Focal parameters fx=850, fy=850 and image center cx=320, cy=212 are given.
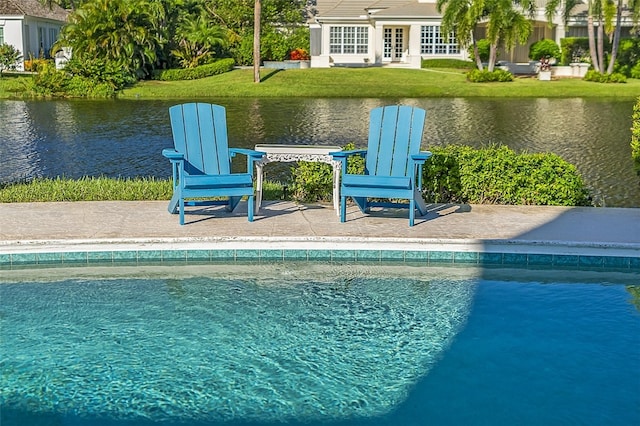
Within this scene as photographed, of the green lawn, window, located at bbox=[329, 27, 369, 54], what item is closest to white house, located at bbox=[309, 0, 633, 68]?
window, located at bbox=[329, 27, 369, 54]

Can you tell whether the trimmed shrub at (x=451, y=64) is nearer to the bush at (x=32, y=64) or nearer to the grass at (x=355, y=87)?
the grass at (x=355, y=87)

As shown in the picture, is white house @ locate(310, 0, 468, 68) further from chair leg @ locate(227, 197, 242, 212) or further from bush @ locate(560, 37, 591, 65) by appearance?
chair leg @ locate(227, 197, 242, 212)

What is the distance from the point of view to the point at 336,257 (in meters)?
7.44

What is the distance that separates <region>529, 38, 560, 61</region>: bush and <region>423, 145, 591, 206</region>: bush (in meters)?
32.6

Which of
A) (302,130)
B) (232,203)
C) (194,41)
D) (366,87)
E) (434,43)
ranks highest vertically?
(434,43)

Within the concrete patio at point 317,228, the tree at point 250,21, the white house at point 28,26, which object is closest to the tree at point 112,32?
the white house at point 28,26

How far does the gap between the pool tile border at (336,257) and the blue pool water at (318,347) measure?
0.38 ft

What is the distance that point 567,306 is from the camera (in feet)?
21.6

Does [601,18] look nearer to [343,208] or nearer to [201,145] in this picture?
[343,208]

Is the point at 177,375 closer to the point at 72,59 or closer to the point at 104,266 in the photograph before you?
the point at 104,266

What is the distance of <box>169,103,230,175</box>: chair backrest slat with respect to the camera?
8.41 metres

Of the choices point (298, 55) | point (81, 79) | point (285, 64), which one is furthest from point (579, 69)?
point (81, 79)

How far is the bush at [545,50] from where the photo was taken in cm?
4019

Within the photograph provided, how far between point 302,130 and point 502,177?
1182 centimetres
